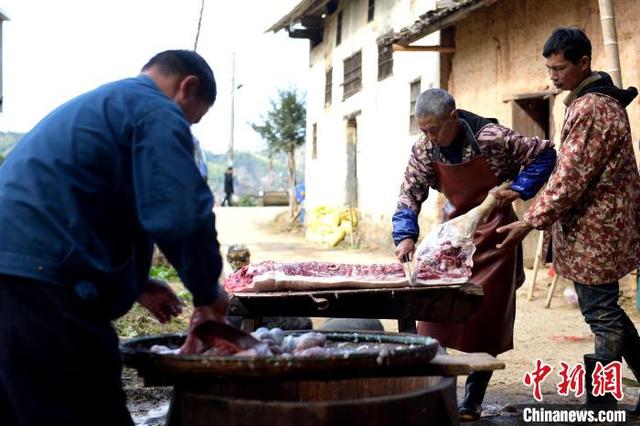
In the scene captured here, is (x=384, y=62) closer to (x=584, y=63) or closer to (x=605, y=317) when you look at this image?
(x=584, y=63)

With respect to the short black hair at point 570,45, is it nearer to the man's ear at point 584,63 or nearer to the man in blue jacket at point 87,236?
the man's ear at point 584,63

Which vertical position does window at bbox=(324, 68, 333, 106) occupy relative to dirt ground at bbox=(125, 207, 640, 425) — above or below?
above

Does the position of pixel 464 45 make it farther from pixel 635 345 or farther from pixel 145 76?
pixel 145 76

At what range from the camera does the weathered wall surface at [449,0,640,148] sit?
875 centimetres

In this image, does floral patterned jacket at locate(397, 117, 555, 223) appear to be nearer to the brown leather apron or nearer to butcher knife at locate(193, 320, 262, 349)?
the brown leather apron

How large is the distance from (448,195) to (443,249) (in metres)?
0.48

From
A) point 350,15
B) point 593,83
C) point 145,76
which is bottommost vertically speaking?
point 145,76

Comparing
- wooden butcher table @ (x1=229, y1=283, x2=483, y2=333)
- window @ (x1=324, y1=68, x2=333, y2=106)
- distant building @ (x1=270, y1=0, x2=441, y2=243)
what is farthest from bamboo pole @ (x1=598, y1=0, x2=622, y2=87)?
window @ (x1=324, y1=68, x2=333, y2=106)

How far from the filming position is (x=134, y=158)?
2.40 metres

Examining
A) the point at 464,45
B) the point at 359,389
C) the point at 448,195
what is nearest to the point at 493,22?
the point at 464,45

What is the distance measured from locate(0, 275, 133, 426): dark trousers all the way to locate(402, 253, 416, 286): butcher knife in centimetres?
201

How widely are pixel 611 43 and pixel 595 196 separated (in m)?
2.94

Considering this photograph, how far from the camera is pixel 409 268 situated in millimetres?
4418

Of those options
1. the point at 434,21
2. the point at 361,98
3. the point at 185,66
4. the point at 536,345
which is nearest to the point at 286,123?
the point at 361,98
